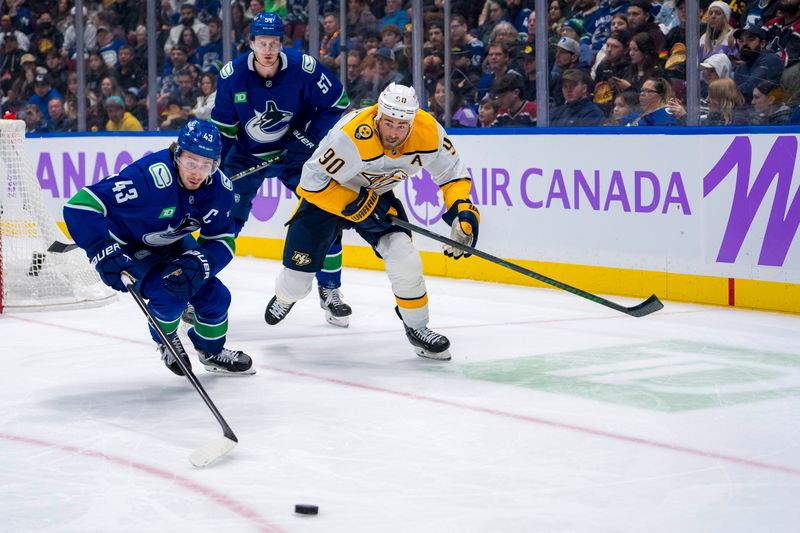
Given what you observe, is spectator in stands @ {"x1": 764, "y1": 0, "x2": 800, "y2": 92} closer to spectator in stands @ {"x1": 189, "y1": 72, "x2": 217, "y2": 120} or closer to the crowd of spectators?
the crowd of spectators

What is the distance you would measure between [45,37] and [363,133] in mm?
6881

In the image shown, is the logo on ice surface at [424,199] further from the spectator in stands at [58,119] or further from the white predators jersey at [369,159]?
the spectator in stands at [58,119]

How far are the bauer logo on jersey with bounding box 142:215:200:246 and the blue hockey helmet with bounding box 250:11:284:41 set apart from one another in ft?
4.21

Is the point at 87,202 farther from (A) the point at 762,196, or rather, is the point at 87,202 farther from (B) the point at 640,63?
(B) the point at 640,63

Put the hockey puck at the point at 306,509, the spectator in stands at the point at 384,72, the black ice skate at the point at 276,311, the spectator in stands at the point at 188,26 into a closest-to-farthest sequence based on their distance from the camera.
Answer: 1. the hockey puck at the point at 306,509
2. the black ice skate at the point at 276,311
3. the spectator in stands at the point at 384,72
4. the spectator in stands at the point at 188,26

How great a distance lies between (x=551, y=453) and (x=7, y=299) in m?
3.58

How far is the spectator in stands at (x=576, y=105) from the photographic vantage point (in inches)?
245

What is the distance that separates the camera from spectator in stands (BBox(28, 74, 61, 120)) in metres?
10.2

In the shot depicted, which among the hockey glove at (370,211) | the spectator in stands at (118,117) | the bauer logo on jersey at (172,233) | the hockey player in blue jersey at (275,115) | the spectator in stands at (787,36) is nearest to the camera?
the bauer logo on jersey at (172,233)

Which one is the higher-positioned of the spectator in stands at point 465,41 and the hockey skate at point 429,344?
the spectator in stands at point 465,41

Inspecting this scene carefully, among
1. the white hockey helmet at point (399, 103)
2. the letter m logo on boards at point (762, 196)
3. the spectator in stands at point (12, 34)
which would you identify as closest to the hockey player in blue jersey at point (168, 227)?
the white hockey helmet at point (399, 103)

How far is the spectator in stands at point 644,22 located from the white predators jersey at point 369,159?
1950 mm

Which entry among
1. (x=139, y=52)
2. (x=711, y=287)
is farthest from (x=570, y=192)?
(x=139, y=52)

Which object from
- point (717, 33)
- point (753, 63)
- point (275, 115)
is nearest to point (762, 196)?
point (753, 63)
